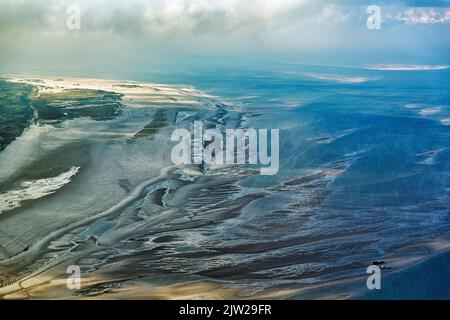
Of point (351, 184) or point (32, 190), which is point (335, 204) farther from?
point (32, 190)

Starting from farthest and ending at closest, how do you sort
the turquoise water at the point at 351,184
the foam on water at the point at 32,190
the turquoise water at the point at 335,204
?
the foam on water at the point at 32,190
the turquoise water at the point at 351,184
the turquoise water at the point at 335,204

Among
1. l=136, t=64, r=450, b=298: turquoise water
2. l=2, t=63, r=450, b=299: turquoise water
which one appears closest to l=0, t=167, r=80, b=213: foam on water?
l=2, t=63, r=450, b=299: turquoise water

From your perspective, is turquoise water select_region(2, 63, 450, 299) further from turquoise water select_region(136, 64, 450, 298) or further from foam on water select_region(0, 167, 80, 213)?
foam on water select_region(0, 167, 80, 213)

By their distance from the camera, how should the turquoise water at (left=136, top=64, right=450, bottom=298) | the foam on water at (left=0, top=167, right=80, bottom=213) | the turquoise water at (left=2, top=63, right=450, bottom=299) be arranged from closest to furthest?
the turquoise water at (left=2, top=63, right=450, bottom=299) < the turquoise water at (left=136, top=64, right=450, bottom=298) < the foam on water at (left=0, top=167, right=80, bottom=213)

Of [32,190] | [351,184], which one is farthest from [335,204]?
[32,190]

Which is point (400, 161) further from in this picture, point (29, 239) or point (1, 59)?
point (1, 59)

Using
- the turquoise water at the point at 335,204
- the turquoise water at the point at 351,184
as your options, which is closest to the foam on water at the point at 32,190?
the turquoise water at the point at 335,204

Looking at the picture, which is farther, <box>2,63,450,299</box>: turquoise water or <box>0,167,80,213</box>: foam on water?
<box>0,167,80,213</box>: foam on water

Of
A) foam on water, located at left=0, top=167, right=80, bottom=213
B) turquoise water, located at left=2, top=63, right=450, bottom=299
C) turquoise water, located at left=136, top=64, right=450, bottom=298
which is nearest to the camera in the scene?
turquoise water, located at left=2, top=63, right=450, bottom=299

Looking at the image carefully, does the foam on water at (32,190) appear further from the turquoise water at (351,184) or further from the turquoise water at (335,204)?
the turquoise water at (351,184)

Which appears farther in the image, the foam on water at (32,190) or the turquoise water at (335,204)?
the foam on water at (32,190)
